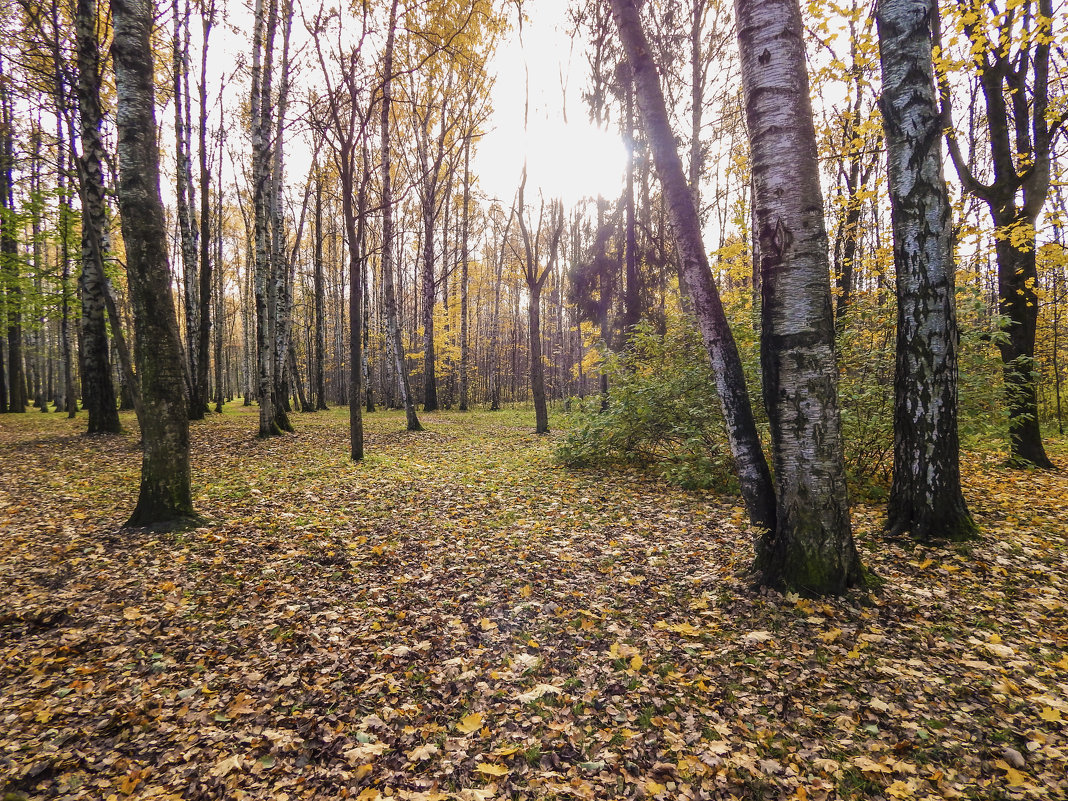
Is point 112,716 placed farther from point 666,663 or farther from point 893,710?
point 893,710

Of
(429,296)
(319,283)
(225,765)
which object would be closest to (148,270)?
(225,765)

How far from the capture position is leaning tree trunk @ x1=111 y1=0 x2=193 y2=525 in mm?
4754

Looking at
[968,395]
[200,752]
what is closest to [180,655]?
[200,752]

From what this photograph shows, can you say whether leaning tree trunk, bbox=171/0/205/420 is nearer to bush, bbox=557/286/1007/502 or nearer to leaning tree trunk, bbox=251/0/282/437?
leaning tree trunk, bbox=251/0/282/437

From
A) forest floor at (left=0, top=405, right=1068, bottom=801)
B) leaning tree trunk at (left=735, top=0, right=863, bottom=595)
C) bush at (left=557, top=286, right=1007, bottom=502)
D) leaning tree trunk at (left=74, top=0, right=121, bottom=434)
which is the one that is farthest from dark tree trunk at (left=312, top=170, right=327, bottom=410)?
leaning tree trunk at (left=735, top=0, right=863, bottom=595)

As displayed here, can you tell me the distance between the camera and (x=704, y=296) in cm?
401

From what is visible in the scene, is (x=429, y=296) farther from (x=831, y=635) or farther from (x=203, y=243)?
(x=831, y=635)

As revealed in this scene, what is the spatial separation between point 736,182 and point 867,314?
1383 centimetres

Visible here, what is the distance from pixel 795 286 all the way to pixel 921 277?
200 cm

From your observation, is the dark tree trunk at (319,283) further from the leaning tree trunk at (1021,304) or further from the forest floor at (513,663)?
the leaning tree trunk at (1021,304)

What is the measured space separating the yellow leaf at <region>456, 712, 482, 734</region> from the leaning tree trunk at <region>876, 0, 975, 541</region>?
4292mm

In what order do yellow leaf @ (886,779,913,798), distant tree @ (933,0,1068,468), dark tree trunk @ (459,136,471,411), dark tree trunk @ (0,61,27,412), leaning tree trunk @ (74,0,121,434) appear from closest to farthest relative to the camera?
yellow leaf @ (886,779,913,798)
distant tree @ (933,0,1068,468)
leaning tree trunk @ (74,0,121,434)
dark tree trunk @ (0,61,27,412)
dark tree trunk @ (459,136,471,411)

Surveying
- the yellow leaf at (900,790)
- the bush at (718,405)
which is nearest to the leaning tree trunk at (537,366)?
the bush at (718,405)

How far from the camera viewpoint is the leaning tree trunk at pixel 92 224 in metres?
8.23
